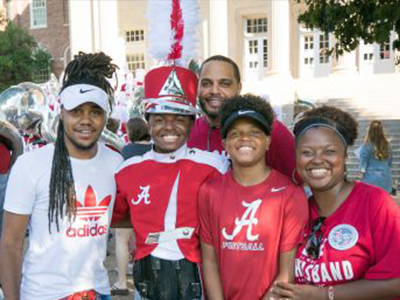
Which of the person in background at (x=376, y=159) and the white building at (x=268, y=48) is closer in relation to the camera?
the person in background at (x=376, y=159)

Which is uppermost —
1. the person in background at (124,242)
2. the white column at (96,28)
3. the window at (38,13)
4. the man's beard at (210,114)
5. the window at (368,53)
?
the window at (38,13)

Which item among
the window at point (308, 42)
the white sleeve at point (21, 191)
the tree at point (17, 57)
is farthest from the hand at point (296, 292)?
the tree at point (17, 57)

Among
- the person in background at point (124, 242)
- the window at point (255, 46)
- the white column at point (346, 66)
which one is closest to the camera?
the person in background at point (124, 242)

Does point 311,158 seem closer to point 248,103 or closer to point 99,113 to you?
point 248,103

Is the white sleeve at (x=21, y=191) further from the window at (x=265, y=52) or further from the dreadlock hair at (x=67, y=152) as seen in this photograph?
the window at (x=265, y=52)

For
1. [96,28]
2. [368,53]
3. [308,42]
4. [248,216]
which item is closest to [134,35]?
[96,28]

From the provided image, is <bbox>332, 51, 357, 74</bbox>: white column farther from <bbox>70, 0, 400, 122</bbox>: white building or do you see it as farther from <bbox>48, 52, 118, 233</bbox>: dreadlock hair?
<bbox>48, 52, 118, 233</bbox>: dreadlock hair

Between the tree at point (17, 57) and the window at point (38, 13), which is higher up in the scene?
the window at point (38, 13)

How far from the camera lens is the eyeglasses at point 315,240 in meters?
2.32

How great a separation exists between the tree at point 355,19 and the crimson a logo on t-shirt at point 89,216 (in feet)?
11.8

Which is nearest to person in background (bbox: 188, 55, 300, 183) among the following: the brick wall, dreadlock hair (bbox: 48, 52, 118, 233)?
dreadlock hair (bbox: 48, 52, 118, 233)

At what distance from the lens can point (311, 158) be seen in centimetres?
242

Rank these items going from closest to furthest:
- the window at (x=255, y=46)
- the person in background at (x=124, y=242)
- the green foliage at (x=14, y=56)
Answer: the person in background at (x=124, y=242) < the window at (x=255, y=46) < the green foliage at (x=14, y=56)

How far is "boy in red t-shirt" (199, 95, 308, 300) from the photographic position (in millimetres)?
2387
